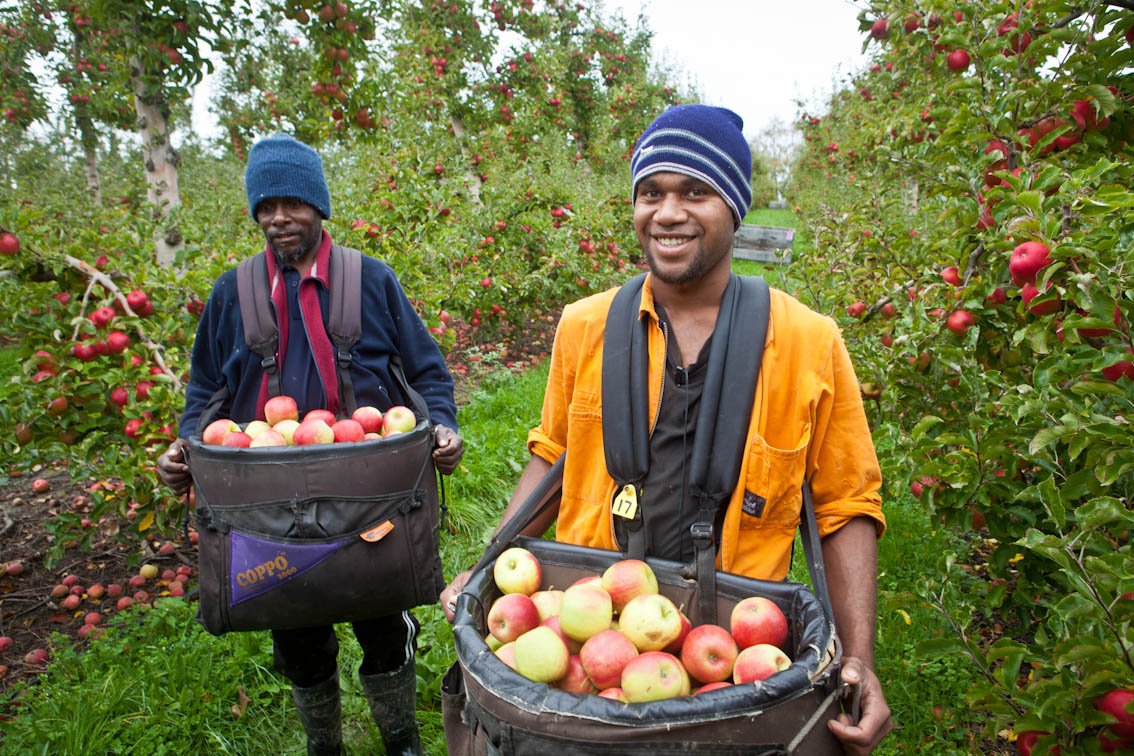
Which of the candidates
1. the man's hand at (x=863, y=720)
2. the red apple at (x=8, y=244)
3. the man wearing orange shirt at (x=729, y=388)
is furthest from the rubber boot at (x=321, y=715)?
the red apple at (x=8, y=244)

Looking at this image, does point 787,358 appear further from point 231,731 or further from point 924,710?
point 231,731

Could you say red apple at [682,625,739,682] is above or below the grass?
above

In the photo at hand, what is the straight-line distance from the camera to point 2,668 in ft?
10.2

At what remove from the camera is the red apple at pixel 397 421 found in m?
2.13

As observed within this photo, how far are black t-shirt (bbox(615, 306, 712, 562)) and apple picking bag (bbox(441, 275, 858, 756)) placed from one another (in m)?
0.03

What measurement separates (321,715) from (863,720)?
1.84m

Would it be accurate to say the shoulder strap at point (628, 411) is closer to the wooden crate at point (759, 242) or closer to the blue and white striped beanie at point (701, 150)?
the blue and white striped beanie at point (701, 150)

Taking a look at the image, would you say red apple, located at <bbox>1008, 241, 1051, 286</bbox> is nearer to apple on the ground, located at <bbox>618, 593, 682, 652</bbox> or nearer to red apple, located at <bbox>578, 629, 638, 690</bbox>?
apple on the ground, located at <bbox>618, 593, 682, 652</bbox>

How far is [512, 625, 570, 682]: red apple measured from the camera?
117cm

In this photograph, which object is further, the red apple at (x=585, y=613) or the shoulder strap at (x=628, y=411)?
the shoulder strap at (x=628, y=411)

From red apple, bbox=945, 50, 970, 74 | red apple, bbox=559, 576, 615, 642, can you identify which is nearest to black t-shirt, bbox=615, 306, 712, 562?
red apple, bbox=559, 576, 615, 642

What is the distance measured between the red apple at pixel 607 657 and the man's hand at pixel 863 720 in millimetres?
334

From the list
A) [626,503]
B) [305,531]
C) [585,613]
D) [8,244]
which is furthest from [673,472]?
[8,244]

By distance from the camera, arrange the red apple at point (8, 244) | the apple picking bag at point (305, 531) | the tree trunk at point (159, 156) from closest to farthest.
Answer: the apple picking bag at point (305, 531), the red apple at point (8, 244), the tree trunk at point (159, 156)
